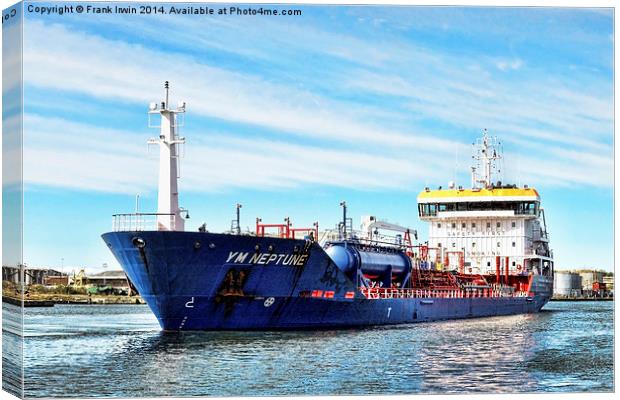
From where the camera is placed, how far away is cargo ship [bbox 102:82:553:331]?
2936 centimetres

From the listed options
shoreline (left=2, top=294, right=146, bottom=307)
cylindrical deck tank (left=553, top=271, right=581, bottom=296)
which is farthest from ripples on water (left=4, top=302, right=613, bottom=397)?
cylindrical deck tank (left=553, top=271, right=581, bottom=296)

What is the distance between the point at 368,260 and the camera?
3794cm

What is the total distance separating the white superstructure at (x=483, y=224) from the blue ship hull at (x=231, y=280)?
706 inches

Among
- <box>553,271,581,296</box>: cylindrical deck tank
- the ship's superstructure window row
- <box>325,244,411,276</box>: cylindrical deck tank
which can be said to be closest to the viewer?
<box>325,244,411,276</box>: cylindrical deck tank

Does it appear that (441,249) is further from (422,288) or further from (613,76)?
(613,76)

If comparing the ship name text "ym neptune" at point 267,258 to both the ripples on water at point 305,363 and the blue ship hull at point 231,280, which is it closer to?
the blue ship hull at point 231,280

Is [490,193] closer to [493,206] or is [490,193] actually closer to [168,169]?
[493,206]

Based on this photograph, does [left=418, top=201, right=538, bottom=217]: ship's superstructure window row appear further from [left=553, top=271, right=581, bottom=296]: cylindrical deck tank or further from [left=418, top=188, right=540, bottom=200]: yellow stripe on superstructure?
[left=553, top=271, right=581, bottom=296]: cylindrical deck tank

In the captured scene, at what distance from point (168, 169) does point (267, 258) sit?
4.14 metres

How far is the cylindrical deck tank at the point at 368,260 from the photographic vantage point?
35.6 meters

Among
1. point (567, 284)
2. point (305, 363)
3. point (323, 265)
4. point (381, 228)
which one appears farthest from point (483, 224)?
point (567, 284)

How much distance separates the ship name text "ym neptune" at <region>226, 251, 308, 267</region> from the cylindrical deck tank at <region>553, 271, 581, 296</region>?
64.2 m

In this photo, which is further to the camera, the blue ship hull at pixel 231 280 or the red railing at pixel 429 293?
the red railing at pixel 429 293

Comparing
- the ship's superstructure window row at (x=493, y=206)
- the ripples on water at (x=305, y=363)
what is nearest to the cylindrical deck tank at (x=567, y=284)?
the ship's superstructure window row at (x=493, y=206)
